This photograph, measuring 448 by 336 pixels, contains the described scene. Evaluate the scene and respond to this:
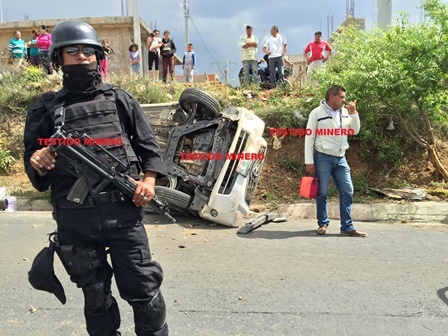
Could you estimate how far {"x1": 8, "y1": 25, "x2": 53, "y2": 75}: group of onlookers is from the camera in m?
11.7

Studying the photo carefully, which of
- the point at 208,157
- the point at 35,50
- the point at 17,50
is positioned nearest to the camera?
the point at 208,157

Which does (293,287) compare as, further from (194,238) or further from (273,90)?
(273,90)

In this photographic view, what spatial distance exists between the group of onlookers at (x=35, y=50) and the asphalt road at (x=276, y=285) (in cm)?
763

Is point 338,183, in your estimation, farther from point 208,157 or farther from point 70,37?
point 70,37

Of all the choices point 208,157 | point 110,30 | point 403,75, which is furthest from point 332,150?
point 110,30

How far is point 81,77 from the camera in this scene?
2266 millimetres

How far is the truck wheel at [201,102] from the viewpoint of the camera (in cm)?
630

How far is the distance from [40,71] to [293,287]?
33.2ft

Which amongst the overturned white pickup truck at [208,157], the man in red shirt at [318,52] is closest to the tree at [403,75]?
the overturned white pickup truck at [208,157]

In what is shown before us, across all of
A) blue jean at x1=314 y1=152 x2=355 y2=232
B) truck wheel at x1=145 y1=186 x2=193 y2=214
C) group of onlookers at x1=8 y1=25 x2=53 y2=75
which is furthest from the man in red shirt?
group of onlookers at x1=8 y1=25 x2=53 y2=75

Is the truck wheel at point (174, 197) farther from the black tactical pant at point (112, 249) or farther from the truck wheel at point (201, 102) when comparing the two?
the black tactical pant at point (112, 249)

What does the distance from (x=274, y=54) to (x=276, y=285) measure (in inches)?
322

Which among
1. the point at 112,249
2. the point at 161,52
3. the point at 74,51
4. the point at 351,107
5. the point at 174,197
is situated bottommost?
the point at 174,197

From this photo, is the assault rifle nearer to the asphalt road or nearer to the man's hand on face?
the asphalt road
